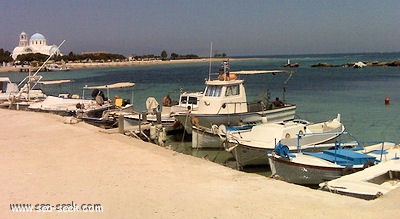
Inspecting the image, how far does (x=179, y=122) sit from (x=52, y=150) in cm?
814

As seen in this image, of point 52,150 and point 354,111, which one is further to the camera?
point 354,111

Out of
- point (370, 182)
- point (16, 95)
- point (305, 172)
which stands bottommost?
point (305, 172)

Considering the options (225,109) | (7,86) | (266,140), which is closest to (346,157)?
(266,140)

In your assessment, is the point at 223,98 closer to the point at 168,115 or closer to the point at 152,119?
the point at 168,115

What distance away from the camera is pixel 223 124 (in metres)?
20.1

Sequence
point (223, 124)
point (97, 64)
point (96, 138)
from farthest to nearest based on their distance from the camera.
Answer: point (97, 64) → point (223, 124) → point (96, 138)

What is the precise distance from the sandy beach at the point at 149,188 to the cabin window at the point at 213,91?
574 cm

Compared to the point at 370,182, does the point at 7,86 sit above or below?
above

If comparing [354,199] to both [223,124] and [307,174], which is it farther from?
[223,124]

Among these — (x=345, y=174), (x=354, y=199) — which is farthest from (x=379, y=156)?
(x=354, y=199)

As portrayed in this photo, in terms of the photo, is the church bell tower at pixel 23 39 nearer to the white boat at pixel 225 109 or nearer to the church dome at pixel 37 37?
the church dome at pixel 37 37

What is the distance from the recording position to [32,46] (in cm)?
17500

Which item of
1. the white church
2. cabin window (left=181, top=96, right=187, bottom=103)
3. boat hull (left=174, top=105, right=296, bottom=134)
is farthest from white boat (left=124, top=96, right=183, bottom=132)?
the white church

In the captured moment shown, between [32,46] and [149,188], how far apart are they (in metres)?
179
